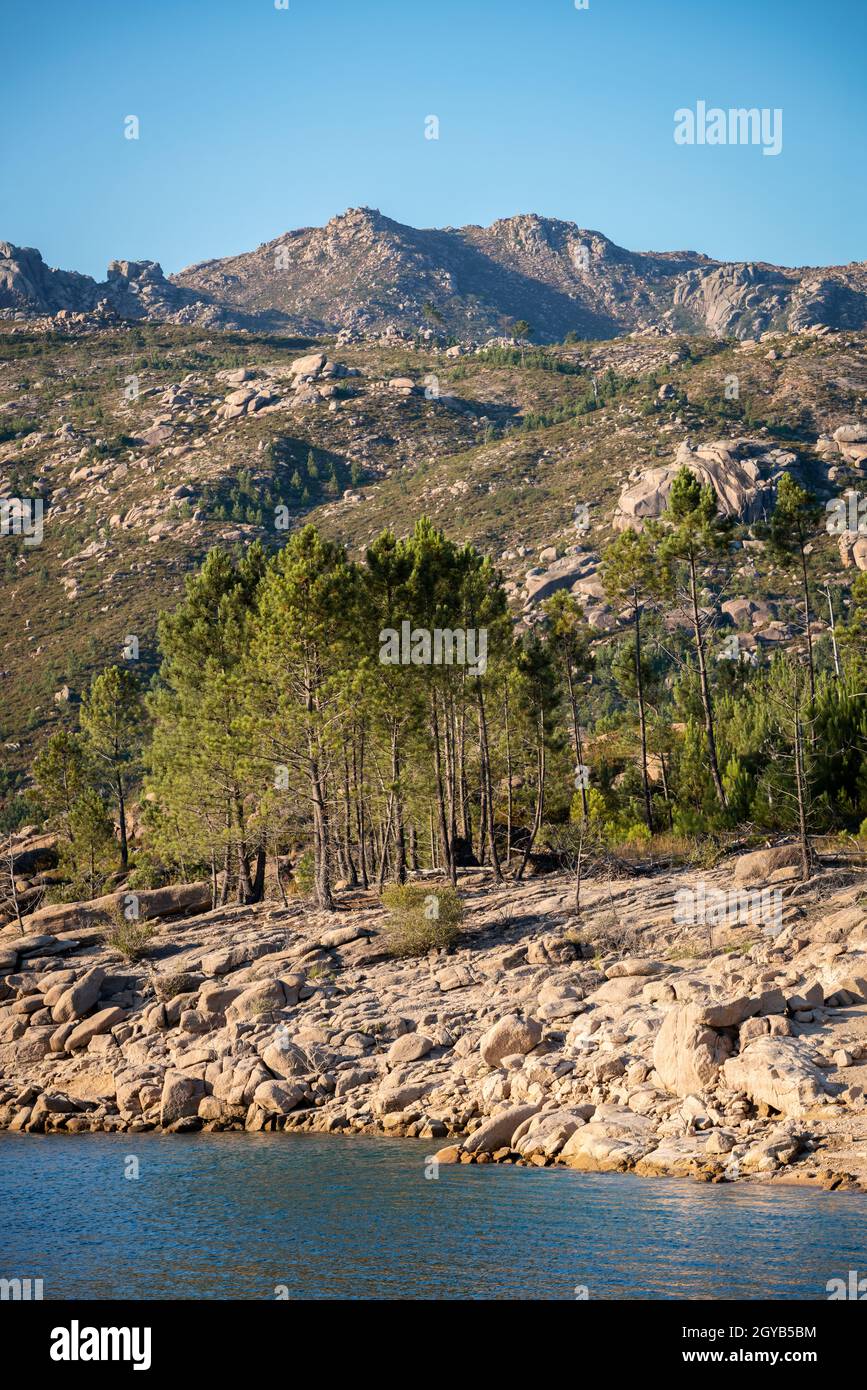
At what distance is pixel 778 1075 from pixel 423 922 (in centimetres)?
1328

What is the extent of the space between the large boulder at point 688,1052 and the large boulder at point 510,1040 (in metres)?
3.06

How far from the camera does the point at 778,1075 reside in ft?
58.0

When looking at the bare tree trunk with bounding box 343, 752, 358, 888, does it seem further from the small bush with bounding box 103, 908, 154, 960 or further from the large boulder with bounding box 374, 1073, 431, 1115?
the large boulder with bounding box 374, 1073, 431, 1115

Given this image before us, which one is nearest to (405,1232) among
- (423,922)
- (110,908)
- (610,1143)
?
(610,1143)

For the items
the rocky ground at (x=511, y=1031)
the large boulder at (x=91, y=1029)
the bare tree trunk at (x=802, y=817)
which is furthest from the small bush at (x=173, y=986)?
the bare tree trunk at (x=802, y=817)

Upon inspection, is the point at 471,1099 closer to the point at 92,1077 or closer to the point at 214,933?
the point at 92,1077

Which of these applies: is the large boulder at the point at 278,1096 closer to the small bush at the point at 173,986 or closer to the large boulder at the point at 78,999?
the small bush at the point at 173,986

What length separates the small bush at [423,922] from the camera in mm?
29766

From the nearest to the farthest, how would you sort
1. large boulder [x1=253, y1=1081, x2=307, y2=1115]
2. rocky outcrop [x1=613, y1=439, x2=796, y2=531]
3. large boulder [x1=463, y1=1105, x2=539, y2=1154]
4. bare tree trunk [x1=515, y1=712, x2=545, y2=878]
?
1. large boulder [x1=463, y1=1105, x2=539, y2=1154]
2. large boulder [x1=253, y1=1081, x2=307, y2=1115]
3. bare tree trunk [x1=515, y1=712, x2=545, y2=878]
4. rocky outcrop [x1=613, y1=439, x2=796, y2=531]

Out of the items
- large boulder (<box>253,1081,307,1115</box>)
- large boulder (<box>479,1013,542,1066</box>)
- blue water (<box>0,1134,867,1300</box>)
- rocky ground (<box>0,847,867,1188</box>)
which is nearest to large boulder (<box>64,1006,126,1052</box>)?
rocky ground (<box>0,847,867,1188</box>)

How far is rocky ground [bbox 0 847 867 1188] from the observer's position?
18103mm

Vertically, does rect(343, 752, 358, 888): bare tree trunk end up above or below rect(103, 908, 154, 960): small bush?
above

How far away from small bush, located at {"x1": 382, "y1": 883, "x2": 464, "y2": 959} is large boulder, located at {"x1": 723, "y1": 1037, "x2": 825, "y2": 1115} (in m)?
11.8

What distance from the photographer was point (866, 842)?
30109 mm
